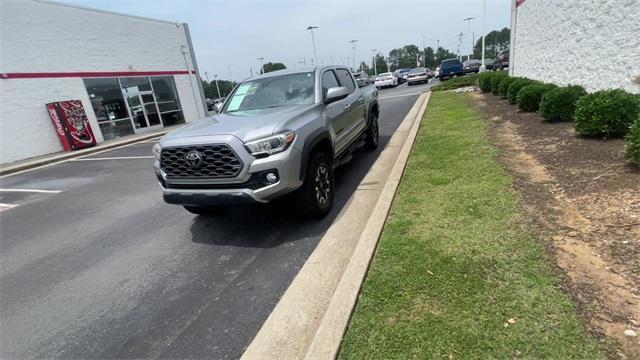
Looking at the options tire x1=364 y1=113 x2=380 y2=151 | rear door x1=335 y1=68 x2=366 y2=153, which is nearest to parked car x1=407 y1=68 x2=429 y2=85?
tire x1=364 y1=113 x2=380 y2=151

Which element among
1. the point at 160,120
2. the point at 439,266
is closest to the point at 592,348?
the point at 439,266

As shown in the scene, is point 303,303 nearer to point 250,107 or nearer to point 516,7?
point 250,107

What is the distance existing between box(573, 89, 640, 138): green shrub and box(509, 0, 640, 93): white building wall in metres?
0.97

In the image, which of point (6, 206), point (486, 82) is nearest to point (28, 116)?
point (6, 206)

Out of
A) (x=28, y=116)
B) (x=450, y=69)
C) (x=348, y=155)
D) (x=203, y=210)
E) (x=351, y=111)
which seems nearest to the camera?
(x=203, y=210)

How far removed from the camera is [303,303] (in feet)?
9.32

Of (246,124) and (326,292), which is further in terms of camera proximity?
(246,124)

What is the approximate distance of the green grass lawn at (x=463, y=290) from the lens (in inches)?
83.9

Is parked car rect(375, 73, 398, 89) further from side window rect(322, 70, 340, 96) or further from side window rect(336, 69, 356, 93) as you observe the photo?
side window rect(322, 70, 340, 96)

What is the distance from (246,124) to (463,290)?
2.67m

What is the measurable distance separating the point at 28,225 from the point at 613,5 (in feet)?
34.9

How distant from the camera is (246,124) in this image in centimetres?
393

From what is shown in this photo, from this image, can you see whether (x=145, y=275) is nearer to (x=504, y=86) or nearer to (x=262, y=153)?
(x=262, y=153)

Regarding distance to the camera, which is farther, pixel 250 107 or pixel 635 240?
pixel 250 107
